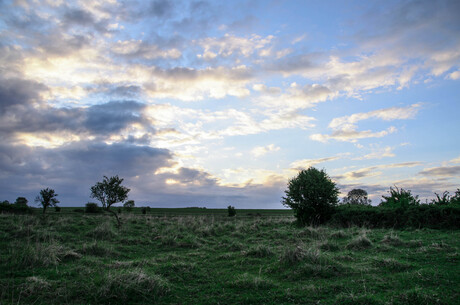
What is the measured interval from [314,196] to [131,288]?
19937 mm

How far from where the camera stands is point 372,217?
20.7 m

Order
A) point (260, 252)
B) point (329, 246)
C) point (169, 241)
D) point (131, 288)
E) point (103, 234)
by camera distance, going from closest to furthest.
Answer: point (131, 288)
point (260, 252)
point (329, 246)
point (169, 241)
point (103, 234)

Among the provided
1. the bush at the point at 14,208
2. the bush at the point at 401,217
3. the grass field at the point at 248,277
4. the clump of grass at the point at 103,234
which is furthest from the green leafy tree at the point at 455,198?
the bush at the point at 14,208

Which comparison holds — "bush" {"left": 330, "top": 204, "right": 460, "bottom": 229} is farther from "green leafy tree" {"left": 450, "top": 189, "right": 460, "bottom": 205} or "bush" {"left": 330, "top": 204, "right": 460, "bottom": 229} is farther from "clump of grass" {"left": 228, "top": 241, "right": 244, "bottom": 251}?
"clump of grass" {"left": 228, "top": 241, "right": 244, "bottom": 251}

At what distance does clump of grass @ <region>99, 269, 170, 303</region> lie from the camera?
6621 millimetres

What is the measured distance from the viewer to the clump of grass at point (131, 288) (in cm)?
662

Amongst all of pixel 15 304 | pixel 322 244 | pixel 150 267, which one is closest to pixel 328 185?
pixel 322 244

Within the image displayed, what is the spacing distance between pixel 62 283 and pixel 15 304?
1.35m

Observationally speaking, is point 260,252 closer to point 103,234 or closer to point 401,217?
point 103,234

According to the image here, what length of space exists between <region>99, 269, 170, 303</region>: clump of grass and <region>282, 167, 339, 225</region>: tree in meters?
19.0

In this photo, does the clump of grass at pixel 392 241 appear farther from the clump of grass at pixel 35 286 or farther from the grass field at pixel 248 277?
the clump of grass at pixel 35 286

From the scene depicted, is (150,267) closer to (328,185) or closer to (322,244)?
(322,244)

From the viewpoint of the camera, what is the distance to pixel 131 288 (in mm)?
6766

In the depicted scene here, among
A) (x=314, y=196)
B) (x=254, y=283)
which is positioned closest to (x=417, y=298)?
(x=254, y=283)
